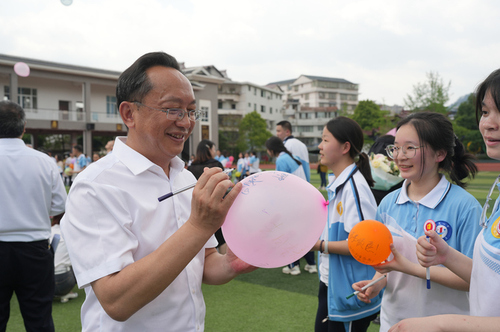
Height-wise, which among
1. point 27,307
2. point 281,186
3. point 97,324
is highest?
point 281,186

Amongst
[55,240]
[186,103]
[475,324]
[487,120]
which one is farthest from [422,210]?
[55,240]

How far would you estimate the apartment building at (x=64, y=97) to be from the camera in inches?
961

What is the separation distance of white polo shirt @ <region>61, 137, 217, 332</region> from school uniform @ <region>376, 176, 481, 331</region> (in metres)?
1.14

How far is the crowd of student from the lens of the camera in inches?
47.7

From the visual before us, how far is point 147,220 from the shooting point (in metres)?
1.41

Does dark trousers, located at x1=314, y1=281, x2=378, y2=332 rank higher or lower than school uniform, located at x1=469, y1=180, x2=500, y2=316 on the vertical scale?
lower

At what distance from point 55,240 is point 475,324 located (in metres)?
3.79

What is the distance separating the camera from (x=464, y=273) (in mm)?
1601

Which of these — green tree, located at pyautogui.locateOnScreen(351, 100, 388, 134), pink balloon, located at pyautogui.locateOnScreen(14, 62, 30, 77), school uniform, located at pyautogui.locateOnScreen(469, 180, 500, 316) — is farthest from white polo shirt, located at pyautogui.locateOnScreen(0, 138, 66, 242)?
green tree, located at pyautogui.locateOnScreen(351, 100, 388, 134)

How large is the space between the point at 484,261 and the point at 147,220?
1249 mm

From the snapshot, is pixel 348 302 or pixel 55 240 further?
pixel 55 240

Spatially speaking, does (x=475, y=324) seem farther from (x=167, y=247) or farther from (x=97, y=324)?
(x=97, y=324)

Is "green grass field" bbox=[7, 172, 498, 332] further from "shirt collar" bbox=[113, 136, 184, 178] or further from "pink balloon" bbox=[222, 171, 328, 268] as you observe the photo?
"shirt collar" bbox=[113, 136, 184, 178]

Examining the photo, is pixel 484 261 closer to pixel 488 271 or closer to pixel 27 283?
pixel 488 271
